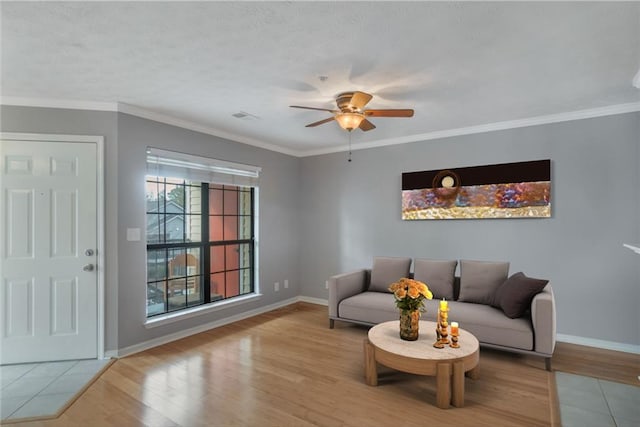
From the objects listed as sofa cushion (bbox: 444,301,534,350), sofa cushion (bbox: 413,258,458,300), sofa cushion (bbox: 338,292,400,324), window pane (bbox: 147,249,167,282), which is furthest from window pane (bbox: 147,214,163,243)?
sofa cushion (bbox: 444,301,534,350)

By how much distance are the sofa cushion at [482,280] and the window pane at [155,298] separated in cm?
351

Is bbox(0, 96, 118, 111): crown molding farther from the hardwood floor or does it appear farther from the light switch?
the hardwood floor

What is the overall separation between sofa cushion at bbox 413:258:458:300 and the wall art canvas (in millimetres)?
702

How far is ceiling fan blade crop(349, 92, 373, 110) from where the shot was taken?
2.81 meters

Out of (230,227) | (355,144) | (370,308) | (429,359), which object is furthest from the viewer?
(355,144)

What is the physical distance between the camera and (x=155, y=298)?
404 cm

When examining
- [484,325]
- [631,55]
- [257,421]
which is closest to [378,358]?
[257,421]

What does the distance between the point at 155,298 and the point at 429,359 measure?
10.4 ft

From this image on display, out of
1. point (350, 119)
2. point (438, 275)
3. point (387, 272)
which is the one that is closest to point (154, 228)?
point (350, 119)

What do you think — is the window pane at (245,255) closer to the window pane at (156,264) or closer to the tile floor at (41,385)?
the window pane at (156,264)

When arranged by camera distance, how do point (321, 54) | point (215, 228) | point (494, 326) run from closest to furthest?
1. point (321, 54)
2. point (494, 326)
3. point (215, 228)

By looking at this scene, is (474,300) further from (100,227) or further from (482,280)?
(100,227)

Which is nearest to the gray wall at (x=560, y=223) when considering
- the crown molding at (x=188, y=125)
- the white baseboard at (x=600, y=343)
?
the white baseboard at (x=600, y=343)

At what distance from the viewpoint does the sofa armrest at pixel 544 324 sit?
3031 mm
